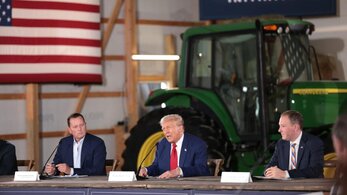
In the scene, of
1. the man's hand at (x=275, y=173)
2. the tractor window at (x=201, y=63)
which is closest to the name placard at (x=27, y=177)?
the man's hand at (x=275, y=173)

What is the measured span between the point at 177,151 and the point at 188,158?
4.8 inches

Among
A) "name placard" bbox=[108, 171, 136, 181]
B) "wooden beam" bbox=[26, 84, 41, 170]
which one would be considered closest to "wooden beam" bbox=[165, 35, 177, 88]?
"wooden beam" bbox=[26, 84, 41, 170]

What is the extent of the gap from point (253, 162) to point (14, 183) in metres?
3.98

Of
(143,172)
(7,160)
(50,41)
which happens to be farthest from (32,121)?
(143,172)

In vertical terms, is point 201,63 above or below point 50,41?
below

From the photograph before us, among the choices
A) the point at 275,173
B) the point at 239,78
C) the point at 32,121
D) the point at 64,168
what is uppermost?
the point at 239,78

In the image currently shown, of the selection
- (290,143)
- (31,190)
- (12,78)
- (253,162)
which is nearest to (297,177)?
(290,143)

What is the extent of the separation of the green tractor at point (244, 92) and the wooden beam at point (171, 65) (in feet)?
8.05

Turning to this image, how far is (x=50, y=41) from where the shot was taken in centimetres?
1120

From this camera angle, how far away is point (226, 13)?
39.0 ft

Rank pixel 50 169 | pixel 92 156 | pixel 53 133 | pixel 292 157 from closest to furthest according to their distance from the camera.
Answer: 1. pixel 292 157
2. pixel 50 169
3. pixel 92 156
4. pixel 53 133

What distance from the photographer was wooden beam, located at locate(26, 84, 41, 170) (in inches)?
438

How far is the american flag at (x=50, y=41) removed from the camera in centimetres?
1093

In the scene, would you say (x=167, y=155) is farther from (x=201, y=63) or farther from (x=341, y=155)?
(x=341, y=155)
